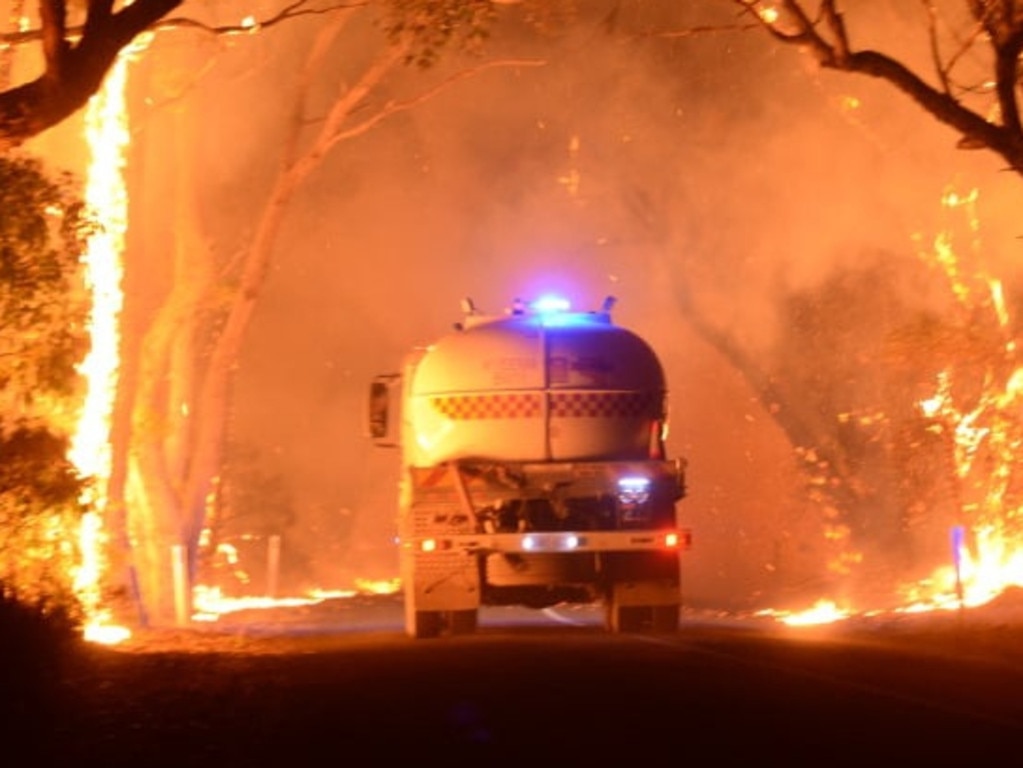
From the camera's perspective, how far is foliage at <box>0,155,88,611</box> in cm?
1859

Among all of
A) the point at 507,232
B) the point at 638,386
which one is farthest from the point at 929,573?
the point at 507,232

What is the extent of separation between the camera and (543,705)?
13680 mm

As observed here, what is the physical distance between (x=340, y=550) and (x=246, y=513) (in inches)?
137

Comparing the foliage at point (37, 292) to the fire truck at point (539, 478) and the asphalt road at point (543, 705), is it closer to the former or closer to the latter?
the asphalt road at point (543, 705)

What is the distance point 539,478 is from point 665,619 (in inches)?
86.9

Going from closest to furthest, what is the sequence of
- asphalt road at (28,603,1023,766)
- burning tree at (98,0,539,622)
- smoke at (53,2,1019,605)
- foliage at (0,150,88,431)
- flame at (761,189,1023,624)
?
asphalt road at (28,603,1023,766)
foliage at (0,150,88,431)
flame at (761,189,1023,624)
burning tree at (98,0,539,622)
smoke at (53,2,1019,605)

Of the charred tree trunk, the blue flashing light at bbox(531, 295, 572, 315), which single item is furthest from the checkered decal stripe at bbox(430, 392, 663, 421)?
the charred tree trunk

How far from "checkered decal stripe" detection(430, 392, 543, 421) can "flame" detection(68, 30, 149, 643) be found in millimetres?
4463

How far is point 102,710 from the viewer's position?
1319 cm

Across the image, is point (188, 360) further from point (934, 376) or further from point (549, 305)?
point (934, 376)

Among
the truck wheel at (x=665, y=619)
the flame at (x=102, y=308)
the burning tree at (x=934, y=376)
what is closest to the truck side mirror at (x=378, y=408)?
the flame at (x=102, y=308)

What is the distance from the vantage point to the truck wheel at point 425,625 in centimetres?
2144

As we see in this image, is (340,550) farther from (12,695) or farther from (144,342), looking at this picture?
(12,695)

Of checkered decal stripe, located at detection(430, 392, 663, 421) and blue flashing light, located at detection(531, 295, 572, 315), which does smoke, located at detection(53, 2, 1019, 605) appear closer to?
blue flashing light, located at detection(531, 295, 572, 315)
